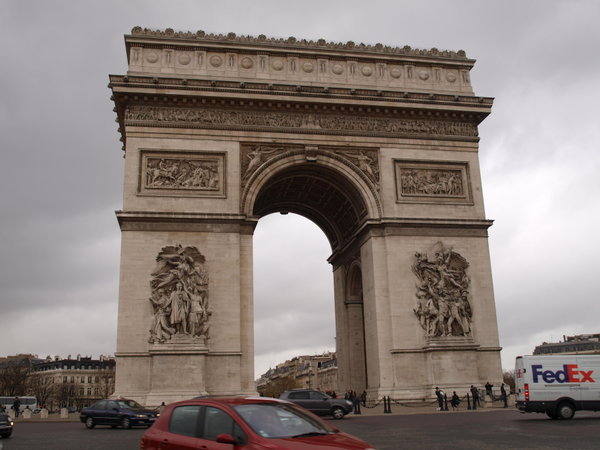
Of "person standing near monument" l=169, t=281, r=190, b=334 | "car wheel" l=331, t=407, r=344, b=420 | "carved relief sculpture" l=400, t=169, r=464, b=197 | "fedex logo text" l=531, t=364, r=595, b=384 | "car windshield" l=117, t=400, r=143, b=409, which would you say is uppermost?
"carved relief sculpture" l=400, t=169, r=464, b=197

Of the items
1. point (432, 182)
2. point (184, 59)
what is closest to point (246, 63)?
point (184, 59)

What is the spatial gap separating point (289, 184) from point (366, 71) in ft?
23.7

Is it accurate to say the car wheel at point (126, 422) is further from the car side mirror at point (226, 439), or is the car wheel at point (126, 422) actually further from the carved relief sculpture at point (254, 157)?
the car side mirror at point (226, 439)

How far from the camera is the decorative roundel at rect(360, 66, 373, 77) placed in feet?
108

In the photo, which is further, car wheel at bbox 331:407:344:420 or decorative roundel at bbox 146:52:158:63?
decorative roundel at bbox 146:52:158:63

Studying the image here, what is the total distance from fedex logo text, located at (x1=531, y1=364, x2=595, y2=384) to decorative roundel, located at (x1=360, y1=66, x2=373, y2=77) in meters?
17.9

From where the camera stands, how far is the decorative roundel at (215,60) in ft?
104

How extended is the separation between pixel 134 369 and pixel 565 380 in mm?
16849

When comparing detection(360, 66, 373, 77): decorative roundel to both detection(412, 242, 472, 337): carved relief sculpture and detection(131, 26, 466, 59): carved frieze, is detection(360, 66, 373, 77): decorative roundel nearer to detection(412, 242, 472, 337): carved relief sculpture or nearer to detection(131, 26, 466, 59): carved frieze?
detection(131, 26, 466, 59): carved frieze

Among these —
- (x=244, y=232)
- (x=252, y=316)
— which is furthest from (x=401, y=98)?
(x=252, y=316)

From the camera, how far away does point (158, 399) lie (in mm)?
25984

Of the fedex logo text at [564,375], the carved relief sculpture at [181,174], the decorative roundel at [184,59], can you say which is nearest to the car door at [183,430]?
the fedex logo text at [564,375]

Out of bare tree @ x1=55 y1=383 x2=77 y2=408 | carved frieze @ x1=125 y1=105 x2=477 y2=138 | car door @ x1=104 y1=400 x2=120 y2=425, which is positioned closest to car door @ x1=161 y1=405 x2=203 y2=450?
car door @ x1=104 y1=400 x2=120 y2=425

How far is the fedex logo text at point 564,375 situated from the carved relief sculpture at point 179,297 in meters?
13.6
